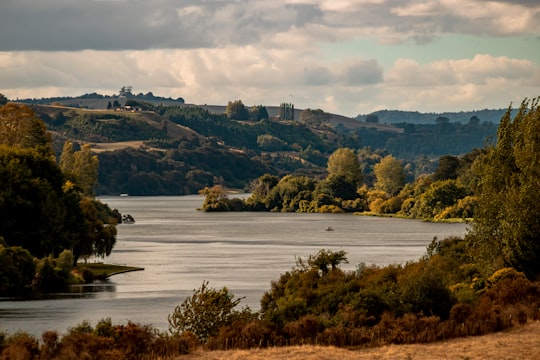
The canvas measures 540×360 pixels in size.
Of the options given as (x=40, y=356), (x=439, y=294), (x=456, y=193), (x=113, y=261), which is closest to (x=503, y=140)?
(x=439, y=294)

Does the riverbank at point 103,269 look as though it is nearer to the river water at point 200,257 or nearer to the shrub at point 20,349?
the river water at point 200,257

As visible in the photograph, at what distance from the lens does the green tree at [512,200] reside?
55.2 meters

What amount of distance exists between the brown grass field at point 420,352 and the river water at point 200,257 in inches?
825

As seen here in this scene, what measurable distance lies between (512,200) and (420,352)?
22.4 meters

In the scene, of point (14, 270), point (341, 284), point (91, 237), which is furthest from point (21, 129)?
point (341, 284)

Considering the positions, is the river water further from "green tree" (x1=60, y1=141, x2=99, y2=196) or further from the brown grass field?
the brown grass field

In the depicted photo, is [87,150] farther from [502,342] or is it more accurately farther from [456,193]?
[502,342]

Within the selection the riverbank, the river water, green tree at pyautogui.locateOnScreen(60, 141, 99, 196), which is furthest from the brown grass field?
green tree at pyautogui.locateOnScreen(60, 141, 99, 196)

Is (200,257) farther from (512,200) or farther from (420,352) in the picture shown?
(420,352)

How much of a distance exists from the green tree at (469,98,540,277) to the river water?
15.6 metres

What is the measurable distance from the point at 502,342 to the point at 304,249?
8371cm

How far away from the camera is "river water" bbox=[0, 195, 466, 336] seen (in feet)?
212

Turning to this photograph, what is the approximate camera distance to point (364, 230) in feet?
532

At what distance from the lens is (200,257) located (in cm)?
11169
